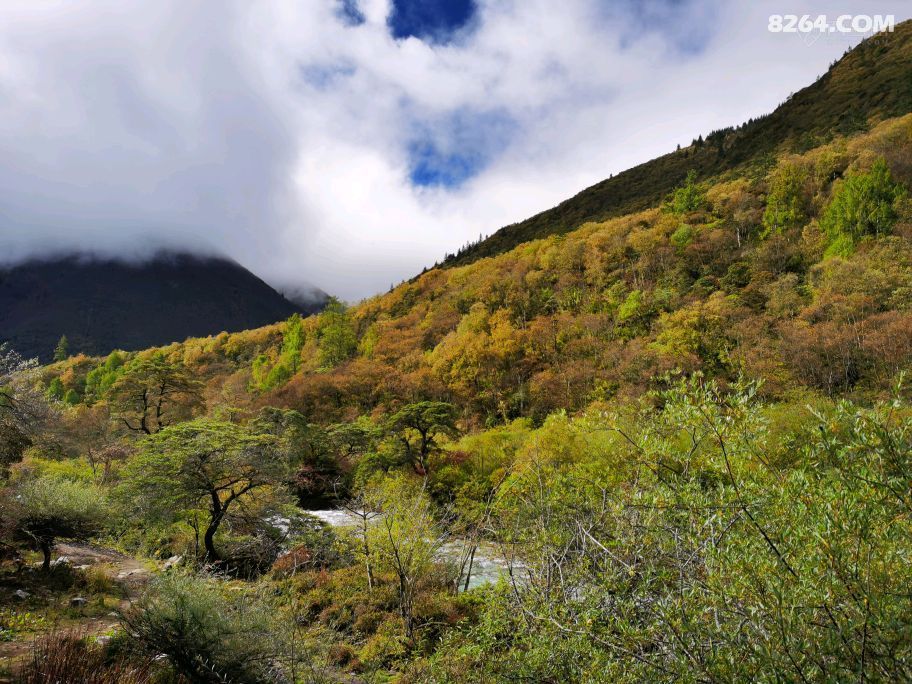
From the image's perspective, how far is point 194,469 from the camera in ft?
38.1

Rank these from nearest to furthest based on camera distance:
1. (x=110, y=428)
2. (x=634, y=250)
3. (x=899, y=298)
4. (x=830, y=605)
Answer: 1. (x=830, y=605)
2. (x=899, y=298)
3. (x=110, y=428)
4. (x=634, y=250)

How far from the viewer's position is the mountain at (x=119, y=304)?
112188 millimetres

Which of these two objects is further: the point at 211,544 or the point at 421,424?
the point at 421,424

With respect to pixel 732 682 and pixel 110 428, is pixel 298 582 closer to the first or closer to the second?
pixel 732 682

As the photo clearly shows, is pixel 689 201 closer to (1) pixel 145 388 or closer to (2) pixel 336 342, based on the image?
(2) pixel 336 342

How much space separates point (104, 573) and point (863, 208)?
4391 centimetres

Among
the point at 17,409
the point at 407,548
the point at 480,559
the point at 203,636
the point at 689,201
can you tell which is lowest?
the point at 480,559

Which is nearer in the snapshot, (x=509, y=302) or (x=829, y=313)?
(x=829, y=313)

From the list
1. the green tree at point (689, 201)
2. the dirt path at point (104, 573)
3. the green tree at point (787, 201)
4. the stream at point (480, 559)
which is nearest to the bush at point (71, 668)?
the dirt path at point (104, 573)

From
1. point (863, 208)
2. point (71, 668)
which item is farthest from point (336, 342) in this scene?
point (863, 208)

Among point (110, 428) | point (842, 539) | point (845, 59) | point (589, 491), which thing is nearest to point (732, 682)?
point (842, 539)

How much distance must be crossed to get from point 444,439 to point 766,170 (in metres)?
45.4

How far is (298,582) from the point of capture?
458 inches

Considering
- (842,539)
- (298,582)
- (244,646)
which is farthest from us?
(298,582)
